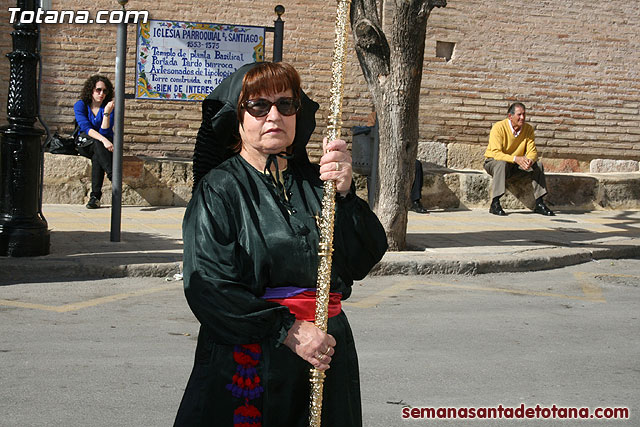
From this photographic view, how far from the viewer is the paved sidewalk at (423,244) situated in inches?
337

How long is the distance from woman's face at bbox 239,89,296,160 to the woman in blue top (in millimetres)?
9623

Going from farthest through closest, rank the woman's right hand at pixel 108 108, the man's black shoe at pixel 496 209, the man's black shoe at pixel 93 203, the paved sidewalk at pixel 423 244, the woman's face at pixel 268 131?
the man's black shoe at pixel 496 209, the man's black shoe at pixel 93 203, the woman's right hand at pixel 108 108, the paved sidewalk at pixel 423 244, the woman's face at pixel 268 131

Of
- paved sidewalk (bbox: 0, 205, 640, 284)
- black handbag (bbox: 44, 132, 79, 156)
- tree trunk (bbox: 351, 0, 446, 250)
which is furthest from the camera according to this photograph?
black handbag (bbox: 44, 132, 79, 156)

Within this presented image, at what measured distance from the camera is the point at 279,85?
115 inches

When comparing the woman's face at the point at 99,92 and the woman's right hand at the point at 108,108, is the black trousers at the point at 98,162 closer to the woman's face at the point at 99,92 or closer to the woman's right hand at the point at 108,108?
the woman's right hand at the point at 108,108

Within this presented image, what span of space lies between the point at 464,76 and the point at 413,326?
10.1 m

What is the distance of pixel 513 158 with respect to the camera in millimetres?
14562

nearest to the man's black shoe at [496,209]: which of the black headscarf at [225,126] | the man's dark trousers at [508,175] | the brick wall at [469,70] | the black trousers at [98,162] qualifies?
the man's dark trousers at [508,175]

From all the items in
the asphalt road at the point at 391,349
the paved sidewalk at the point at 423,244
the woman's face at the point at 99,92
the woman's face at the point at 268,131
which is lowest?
the asphalt road at the point at 391,349

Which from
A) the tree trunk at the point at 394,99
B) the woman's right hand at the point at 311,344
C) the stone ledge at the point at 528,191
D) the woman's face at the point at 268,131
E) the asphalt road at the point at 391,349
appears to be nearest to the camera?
the woman's right hand at the point at 311,344

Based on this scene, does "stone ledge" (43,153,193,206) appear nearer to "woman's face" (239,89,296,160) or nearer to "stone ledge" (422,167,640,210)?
"stone ledge" (422,167,640,210)

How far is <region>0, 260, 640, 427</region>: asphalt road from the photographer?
196 inches

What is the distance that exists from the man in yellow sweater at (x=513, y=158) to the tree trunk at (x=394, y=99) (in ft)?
15.1

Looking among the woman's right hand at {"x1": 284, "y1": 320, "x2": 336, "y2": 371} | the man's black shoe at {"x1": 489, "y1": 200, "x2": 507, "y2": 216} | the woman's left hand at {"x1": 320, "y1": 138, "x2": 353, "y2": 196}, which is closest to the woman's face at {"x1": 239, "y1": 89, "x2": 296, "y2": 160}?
the woman's left hand at {"x1": 320, "y1": 138, "x2": 353, "y2": 196}
